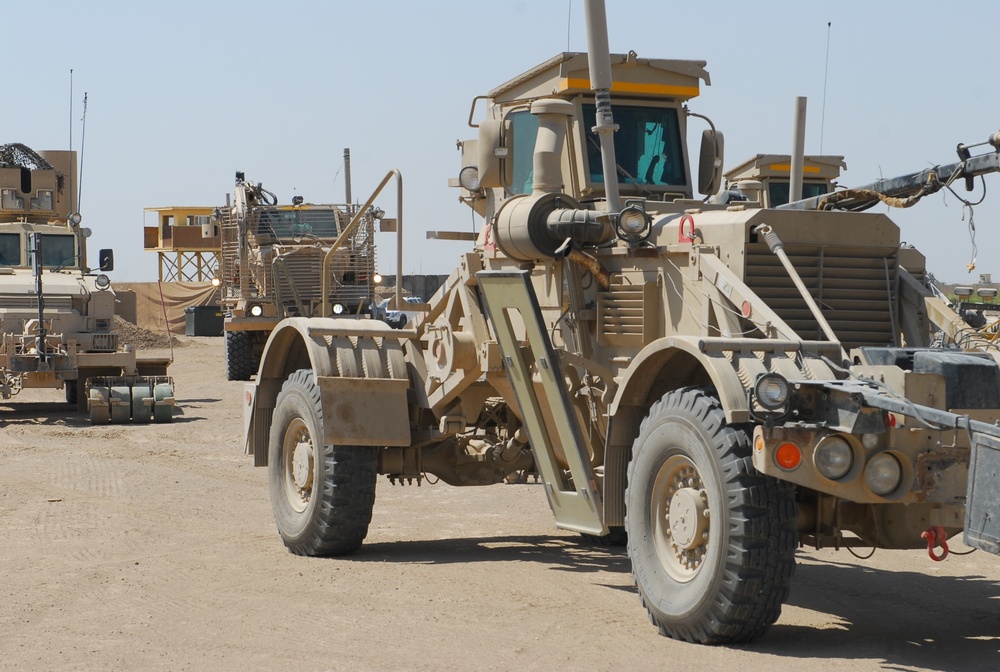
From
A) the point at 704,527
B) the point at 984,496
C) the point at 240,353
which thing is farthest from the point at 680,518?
the point at 240,353

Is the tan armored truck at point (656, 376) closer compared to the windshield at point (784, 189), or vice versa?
the tan armored truck at point (656, 376)

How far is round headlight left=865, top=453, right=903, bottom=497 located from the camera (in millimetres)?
6324

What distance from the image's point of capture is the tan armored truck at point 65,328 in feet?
64.2

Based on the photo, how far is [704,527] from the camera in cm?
691

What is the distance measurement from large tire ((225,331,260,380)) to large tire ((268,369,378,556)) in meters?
15.9

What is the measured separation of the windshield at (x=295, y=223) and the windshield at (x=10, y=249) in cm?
480

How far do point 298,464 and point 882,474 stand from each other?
4845mm

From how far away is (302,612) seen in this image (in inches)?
307

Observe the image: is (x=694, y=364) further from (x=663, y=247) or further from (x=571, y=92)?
(x=571, y=92)

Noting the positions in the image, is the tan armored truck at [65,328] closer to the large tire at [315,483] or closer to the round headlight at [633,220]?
the large tire at [315,483]

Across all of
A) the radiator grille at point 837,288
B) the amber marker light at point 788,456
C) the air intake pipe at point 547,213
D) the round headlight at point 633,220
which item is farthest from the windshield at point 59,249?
the amber marker light at point 788,456

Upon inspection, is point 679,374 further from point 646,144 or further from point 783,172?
point 783,172

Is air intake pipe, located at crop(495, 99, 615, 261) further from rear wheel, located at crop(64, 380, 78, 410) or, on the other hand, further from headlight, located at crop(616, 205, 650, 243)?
rear wheel, located at crop(64, 380, 78, 410)

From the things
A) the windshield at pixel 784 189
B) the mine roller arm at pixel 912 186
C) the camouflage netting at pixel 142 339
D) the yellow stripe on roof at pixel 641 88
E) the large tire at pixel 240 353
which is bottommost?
the camouflage netting at pixel 142 339
